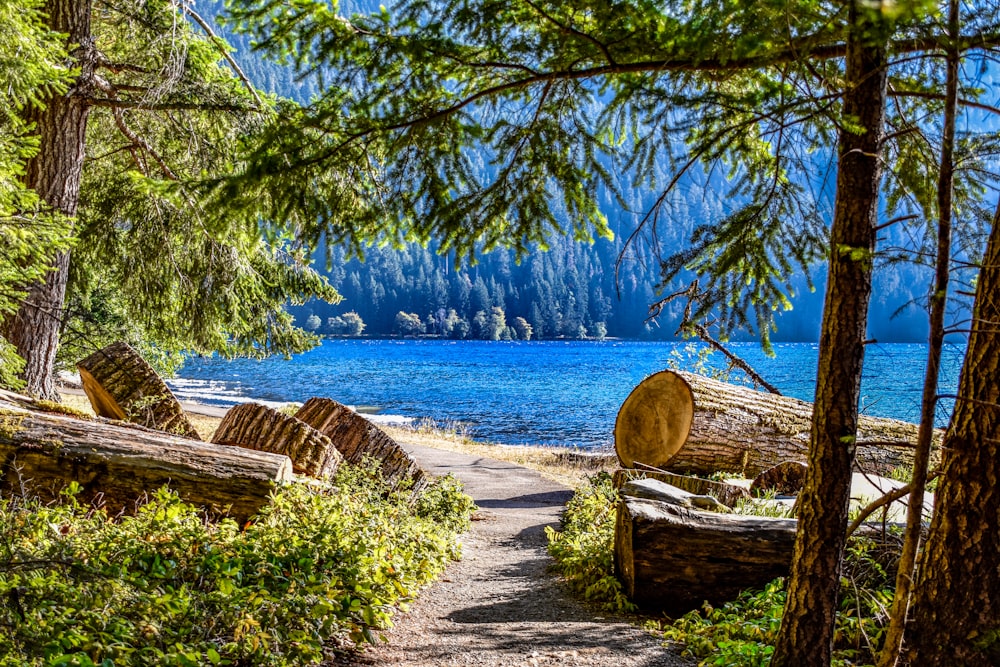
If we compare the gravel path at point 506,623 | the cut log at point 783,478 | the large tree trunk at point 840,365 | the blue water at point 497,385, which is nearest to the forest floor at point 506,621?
the gravel path at point 506,623

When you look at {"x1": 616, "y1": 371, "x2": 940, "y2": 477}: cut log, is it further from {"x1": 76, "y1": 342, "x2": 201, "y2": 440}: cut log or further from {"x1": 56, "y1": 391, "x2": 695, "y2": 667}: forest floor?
{"x1": 76, "y1": 342, "x2": 201, "y2": 440}: cut log

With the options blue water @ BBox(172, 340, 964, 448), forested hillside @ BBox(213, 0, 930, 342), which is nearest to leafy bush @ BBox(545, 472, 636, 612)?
blue water @ BBox(172, 340, 964, 448)

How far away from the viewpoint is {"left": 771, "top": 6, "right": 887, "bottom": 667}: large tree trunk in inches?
126

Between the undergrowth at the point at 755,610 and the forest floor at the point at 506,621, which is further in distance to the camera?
the forest floor at the point at 506,621

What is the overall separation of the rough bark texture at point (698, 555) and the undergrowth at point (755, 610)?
14cm

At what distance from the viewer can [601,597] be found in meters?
5.63

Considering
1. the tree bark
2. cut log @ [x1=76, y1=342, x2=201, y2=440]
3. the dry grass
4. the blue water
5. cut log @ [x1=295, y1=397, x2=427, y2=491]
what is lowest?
the blue water

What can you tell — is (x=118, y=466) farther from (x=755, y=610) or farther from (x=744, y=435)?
(x=744, y=435)

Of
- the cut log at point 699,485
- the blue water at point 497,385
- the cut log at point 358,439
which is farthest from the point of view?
the blue water at point 497,385

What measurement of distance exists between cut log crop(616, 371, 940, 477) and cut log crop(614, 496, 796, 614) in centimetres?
452

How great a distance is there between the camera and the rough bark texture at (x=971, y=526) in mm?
3250

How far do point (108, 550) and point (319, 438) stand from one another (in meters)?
3.43

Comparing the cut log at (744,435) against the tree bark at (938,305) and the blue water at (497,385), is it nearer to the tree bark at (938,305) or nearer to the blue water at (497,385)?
the blue water at (497,385)

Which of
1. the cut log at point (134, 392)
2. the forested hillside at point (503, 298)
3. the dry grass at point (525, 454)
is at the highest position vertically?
the forested hillside at point (503, 298)
